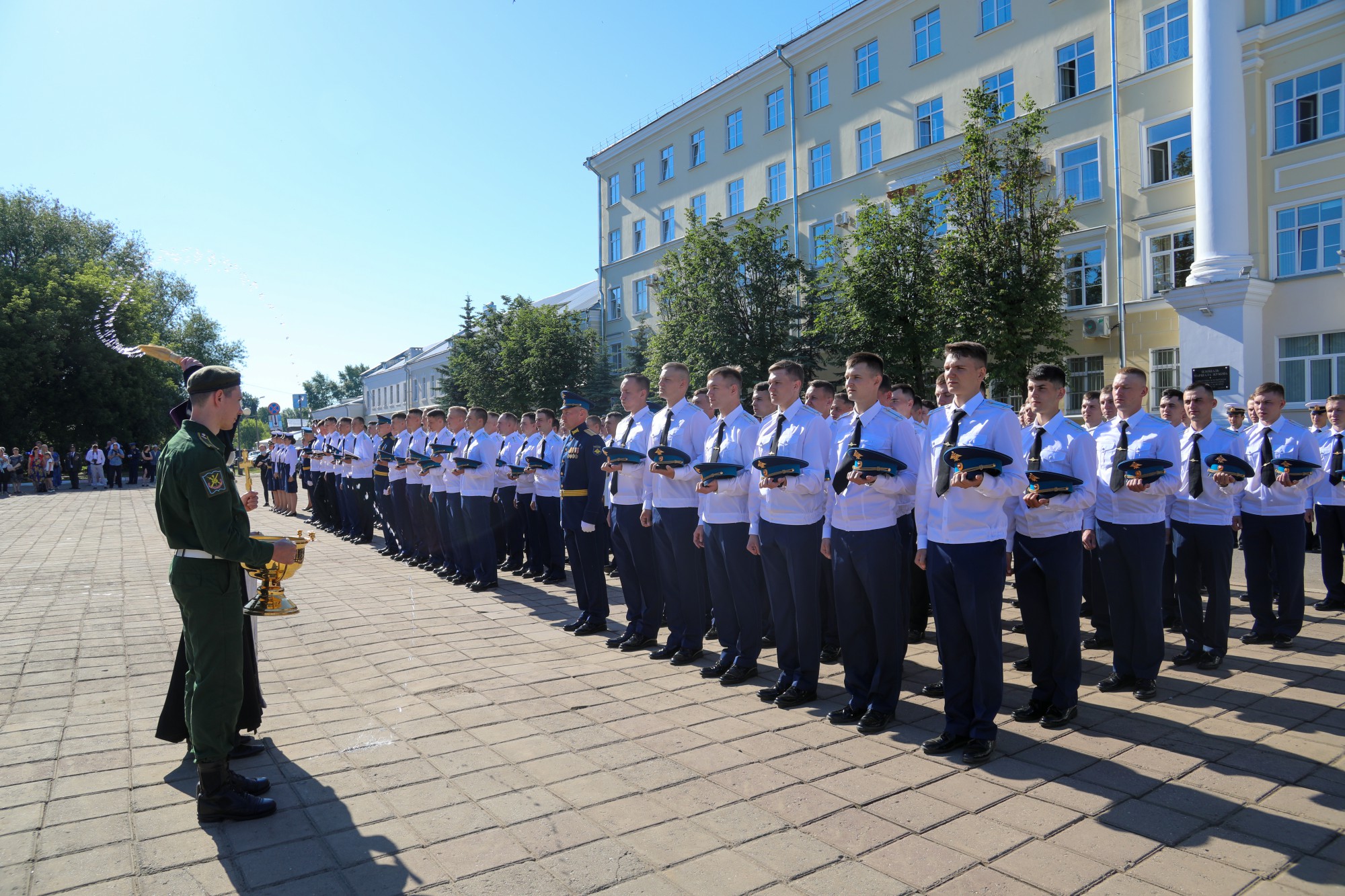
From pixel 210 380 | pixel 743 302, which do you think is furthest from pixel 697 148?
pixel 210 380

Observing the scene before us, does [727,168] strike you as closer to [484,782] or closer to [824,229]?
[824,229]

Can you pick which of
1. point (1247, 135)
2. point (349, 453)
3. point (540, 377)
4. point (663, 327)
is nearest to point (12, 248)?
point (540, 377)

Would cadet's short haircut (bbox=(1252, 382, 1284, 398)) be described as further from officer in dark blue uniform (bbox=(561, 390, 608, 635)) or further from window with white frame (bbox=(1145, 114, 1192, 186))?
window with white frame (bbox=(1145, 114, 1192, 186))

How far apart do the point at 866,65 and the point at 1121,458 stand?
26928 mm

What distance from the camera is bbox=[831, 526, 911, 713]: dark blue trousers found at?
16.5 ft

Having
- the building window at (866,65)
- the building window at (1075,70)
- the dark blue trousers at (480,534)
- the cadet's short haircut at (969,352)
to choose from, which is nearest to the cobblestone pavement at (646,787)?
the cadet's short haircut at (969,352)

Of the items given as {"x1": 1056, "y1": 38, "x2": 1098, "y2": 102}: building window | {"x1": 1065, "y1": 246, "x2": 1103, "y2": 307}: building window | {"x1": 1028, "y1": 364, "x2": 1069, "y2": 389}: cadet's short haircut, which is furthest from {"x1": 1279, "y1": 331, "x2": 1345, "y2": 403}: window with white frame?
{"x1": 1028, "y1": 364, "x2": 1069, "y2": 389}: cadet's short haircut

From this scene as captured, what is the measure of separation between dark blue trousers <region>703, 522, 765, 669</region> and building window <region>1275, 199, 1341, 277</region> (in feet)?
61.7

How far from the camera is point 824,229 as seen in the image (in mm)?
30828

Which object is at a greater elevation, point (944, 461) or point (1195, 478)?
point (944, 461)

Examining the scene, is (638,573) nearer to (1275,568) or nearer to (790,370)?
(790,370)

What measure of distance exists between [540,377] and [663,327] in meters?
10.9

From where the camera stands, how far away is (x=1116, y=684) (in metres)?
5.59

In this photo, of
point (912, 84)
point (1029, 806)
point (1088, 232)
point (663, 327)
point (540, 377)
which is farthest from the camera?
point (540, 377)
